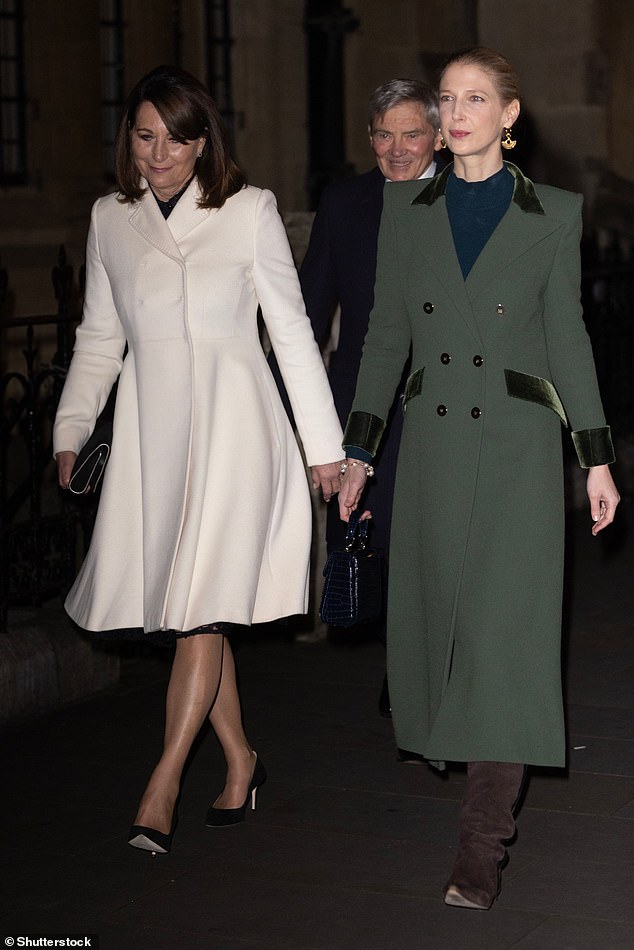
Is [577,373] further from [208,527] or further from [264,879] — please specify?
[264,879]

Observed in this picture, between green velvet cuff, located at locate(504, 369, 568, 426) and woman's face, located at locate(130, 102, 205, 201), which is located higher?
woman's face, located at locate(130, 102, 205, 201)

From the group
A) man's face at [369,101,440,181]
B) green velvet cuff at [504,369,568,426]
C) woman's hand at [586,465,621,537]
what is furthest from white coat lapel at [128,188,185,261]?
woman's hand at [586,465,621,537]

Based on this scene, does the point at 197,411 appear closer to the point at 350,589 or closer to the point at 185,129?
the point at 350,589

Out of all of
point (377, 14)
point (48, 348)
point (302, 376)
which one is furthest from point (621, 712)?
point (377, 14)

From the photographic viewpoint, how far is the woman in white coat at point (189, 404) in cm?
512

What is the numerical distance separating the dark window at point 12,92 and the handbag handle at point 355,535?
1277 centimetres

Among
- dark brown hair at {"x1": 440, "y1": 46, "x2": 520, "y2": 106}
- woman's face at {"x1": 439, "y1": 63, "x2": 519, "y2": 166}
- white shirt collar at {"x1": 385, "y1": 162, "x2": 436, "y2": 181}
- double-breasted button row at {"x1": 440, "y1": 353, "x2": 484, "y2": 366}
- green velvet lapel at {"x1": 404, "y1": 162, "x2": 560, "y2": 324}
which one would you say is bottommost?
double-breasted button row at {"x1": 440, "y1": 353, "x2": 484, "y2": 366}

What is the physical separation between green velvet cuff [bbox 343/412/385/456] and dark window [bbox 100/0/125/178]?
14.2 metres

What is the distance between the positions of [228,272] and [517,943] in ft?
6.46

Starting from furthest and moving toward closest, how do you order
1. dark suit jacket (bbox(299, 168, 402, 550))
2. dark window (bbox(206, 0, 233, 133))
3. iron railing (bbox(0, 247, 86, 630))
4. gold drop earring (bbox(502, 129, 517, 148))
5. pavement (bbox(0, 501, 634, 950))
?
dark window (bbox(206, 0, 233, 133))
iron railing (bbox(0, 247, 86, 630))
dark suit jacket (bbox(299, 168, 402, 550))
gold drop earring (bbox(502, 129, 517, 148))
pavement (bbox(0, 501, 634, 950))

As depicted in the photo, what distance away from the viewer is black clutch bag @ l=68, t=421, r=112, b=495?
5211mm

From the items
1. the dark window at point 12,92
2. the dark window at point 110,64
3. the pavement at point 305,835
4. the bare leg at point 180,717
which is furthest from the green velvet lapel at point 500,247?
the dark window at point 110,64

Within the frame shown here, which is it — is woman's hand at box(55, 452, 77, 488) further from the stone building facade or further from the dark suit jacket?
the stone building facade

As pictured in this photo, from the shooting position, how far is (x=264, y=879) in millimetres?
4895
